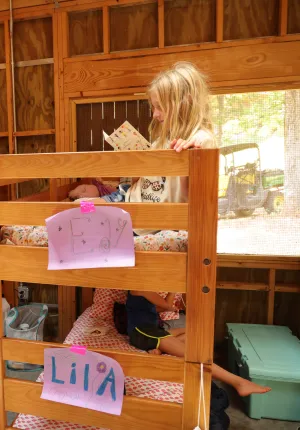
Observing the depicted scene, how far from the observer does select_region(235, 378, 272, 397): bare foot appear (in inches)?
60.1

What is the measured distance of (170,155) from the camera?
0.94 metres

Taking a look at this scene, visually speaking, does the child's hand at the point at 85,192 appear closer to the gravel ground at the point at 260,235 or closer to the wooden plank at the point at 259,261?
the gravel ground at the point at 260,235

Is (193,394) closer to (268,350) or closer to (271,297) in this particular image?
(268,350)

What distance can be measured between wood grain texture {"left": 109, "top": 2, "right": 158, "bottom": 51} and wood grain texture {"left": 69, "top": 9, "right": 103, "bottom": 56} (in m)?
0.10

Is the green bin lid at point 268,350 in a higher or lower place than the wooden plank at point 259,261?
lower

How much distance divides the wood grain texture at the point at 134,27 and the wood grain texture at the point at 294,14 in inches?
32.8

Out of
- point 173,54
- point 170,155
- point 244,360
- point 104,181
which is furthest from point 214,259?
point 173,54

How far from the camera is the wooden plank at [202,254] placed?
931mm

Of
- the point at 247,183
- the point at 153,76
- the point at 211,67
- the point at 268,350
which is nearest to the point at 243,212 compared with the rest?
the point at 247,183

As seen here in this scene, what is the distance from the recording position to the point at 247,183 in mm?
2137

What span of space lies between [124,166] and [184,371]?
637 mm

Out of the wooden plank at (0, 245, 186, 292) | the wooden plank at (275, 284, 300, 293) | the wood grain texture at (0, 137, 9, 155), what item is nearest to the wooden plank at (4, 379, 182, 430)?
the wooden plank at (0, 245, 186, 292)

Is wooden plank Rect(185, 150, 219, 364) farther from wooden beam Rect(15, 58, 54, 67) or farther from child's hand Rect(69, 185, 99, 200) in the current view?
wooden beam Rect(15, 58, 54, 67)

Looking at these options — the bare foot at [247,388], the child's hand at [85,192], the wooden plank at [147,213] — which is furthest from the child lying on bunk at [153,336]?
the child's hand at [85,192]
